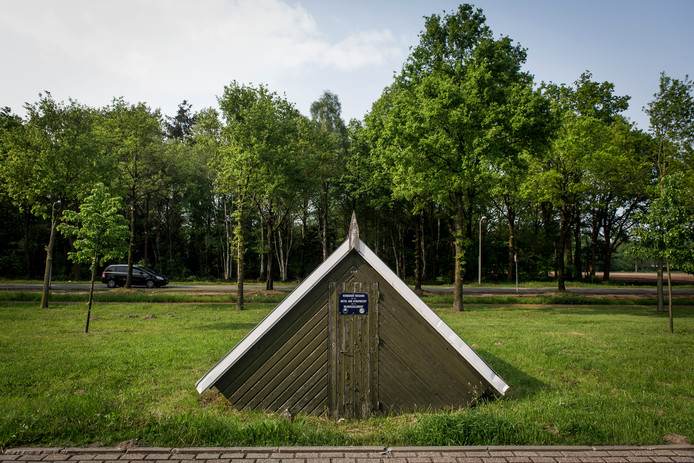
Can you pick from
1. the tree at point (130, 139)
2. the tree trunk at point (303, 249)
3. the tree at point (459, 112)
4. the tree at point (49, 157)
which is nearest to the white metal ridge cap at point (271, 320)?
the tree at point (459, 112)

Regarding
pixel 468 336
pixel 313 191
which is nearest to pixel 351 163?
pixel 313 191

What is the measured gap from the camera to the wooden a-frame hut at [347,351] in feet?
27.1

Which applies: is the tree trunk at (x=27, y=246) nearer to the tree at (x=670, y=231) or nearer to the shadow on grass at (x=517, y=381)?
the shadow on grass at (x=517, y=381)

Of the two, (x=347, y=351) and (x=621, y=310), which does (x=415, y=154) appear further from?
(x=347, y=351)

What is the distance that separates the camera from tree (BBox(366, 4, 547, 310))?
2298 centimetres

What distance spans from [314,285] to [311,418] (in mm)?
2393

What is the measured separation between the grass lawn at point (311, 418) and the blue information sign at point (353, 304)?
1.96 meters

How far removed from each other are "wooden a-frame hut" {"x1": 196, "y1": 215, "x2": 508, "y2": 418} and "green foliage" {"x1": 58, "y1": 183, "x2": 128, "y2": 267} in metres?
12.3

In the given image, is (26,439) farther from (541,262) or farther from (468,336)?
(541,262)

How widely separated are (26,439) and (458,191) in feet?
74.9

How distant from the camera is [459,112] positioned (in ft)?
74.3

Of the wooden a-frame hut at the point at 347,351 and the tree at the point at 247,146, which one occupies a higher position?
the tree at the point at 247,146

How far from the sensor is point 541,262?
182 feet

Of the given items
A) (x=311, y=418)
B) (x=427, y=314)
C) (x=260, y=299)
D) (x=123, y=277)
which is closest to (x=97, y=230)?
(x=260, y=299)
